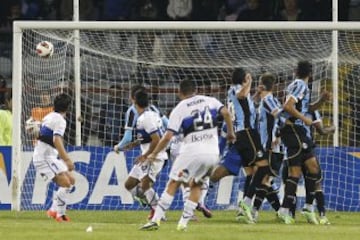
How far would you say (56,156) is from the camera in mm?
22406

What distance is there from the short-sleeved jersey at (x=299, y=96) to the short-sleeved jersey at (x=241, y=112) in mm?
1053

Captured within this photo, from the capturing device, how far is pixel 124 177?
25422 mm

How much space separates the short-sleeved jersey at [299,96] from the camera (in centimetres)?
2123

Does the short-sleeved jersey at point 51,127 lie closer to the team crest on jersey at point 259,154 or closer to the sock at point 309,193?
the team crest on jersey at point 259,154

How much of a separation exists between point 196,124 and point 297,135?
9.82 feet

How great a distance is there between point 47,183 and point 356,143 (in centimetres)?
581

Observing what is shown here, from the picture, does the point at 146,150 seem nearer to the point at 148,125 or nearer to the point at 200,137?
the point at 148,125

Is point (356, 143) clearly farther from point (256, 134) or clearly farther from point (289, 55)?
point (256, 134)

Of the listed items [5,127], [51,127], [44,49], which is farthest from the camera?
[5,127]

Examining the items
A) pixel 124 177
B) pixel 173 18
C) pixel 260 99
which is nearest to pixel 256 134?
pixel 260 99

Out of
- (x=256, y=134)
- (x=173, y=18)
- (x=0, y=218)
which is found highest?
(x=173, y=18)

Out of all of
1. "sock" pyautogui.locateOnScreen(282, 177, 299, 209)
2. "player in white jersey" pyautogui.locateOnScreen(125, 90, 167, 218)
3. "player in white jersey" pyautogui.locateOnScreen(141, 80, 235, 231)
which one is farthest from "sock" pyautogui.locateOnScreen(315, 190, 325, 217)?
"player in white jersey" pyautogui.locateOnScreen(141, 80, 235, 231)

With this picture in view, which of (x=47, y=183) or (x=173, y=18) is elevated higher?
(x=173, y=18)

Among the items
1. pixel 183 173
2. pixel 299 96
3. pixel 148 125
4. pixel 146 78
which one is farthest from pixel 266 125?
pixel 183 173
